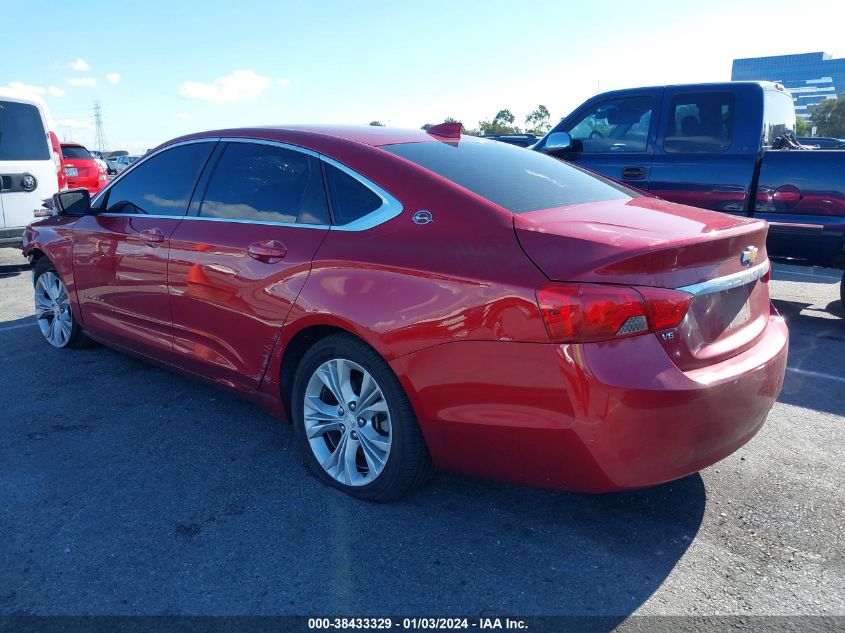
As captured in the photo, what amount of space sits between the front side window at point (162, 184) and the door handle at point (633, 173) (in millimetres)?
4300

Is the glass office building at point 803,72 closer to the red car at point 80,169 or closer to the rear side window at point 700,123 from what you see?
the red car at point 80,169

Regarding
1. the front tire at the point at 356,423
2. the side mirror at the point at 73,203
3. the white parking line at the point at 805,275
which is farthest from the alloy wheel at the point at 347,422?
the white parking line at the point at 805,275

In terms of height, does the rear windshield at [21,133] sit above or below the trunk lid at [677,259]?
above

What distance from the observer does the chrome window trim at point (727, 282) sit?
8.09 ft

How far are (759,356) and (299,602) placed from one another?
6.59 feet

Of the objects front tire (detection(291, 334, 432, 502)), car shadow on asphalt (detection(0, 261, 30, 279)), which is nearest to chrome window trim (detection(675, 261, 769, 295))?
front tire (detection(291, 334, 432, 502))

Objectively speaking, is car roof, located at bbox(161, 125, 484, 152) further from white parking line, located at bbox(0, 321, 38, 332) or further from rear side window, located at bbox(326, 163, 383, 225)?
white parking line, located at bbox(0, 321, 38, 332)

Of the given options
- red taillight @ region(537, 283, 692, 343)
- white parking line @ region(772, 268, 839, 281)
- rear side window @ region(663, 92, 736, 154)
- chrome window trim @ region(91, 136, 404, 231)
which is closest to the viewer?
red taillight @ region(537, 283, 692, 343)

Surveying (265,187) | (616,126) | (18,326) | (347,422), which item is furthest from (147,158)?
(616,126)

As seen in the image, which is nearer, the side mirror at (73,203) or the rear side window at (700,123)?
the side mirror at (73,203)

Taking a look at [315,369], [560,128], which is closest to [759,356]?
[315,369]

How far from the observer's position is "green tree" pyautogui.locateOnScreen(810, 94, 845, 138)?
55662 mm

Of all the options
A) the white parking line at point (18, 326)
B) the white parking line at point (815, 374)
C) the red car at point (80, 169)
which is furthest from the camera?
the red car at point (80, 169)

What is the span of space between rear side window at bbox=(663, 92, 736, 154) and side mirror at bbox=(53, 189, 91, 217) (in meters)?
5.08
